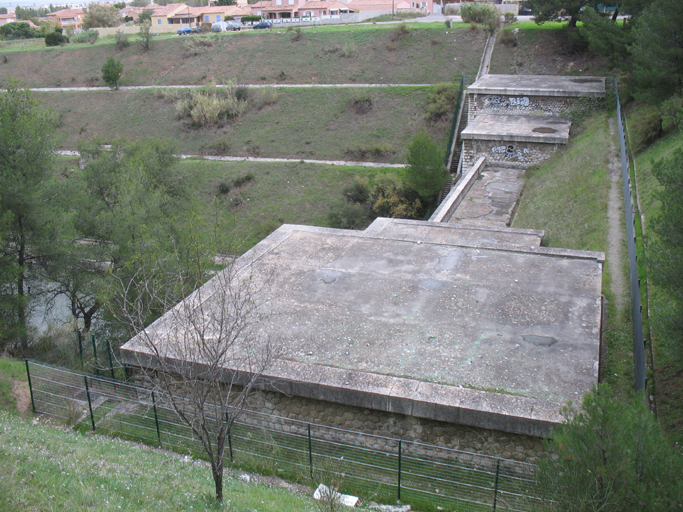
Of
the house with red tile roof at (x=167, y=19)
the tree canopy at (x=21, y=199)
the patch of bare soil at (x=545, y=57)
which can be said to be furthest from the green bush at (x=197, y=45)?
the tree canopy at (x=21, y=199)

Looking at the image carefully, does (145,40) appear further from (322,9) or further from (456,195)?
(456,195)

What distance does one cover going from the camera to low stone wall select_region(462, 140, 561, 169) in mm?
19531

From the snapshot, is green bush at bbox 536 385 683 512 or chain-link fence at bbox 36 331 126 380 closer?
green bush at bbox 536 385 683 512

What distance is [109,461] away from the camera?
6461 mm

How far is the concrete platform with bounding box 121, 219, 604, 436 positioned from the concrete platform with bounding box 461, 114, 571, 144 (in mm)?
9775

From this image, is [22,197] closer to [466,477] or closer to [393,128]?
[466,477]

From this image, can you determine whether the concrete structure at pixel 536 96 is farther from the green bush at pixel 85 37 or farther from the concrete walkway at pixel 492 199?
the green bush at pixel 85 37

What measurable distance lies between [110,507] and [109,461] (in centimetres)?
150

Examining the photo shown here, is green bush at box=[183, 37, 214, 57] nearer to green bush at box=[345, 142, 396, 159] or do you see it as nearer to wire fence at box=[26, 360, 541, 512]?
green bush at box=[345, 142, 396, 159]

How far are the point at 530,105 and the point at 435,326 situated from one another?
18.0m

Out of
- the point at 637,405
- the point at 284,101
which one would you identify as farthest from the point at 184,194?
the point at 637,405

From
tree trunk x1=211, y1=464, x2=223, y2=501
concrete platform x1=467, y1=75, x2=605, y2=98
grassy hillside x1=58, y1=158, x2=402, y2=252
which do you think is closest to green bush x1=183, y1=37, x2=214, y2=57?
grassy hillside x1=58, y1=158, x2=402, y2=252

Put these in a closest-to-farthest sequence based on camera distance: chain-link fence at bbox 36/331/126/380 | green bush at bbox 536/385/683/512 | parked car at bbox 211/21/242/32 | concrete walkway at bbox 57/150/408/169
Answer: green bush at bbox 536/385/683/512 < chain-link fence at bbox 36/331/126/380 < concrete walkway at bbox 57/150/408/169 < parked car at bbox 211/21/242/32

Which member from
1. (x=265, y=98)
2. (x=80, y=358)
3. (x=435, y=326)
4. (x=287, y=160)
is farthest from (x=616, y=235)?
(x=265, y=98)
